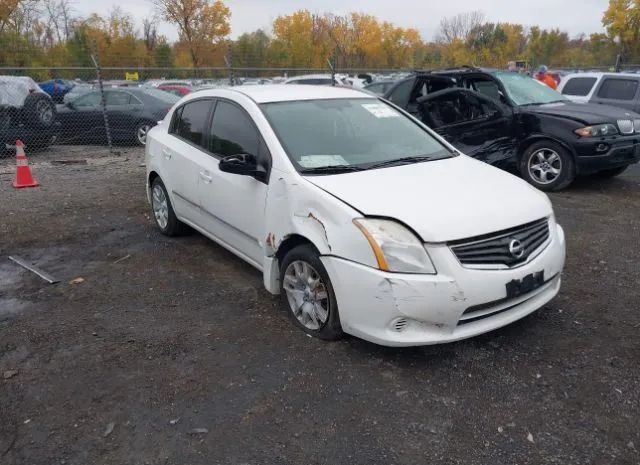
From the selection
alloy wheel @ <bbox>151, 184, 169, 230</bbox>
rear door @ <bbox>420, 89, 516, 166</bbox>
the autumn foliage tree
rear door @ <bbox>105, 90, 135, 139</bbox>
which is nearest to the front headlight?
alloy wheel @ <bbox>151, 184, 169, 230</bbox>

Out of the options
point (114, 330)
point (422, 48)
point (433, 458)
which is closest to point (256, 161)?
point (114, 330)

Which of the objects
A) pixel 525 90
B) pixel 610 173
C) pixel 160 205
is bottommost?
pixel 610 173

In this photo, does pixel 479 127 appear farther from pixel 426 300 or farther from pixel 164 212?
pixel 426 300

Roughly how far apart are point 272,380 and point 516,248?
63.7 inches

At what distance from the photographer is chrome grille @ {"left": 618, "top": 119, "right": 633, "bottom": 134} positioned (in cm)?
723

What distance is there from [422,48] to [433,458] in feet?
239

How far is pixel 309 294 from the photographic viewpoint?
3461mm

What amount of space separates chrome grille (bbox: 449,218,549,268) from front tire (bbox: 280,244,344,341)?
0.82m

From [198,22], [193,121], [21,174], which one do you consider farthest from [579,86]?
[198,22]

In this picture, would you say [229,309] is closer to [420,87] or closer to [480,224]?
[480,224]

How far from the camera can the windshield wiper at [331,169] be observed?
3568 millimetres

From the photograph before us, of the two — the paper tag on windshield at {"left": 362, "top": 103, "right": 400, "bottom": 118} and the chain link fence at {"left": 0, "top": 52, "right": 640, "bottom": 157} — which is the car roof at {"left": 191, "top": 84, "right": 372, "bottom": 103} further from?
the chain link fence at {"left": 0, "top": 52, "right": 640, "bottom": 157}

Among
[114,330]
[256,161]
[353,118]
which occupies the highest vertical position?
[353,118]

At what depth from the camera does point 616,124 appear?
23.5 feet
